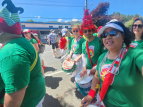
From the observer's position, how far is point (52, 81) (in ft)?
10.8

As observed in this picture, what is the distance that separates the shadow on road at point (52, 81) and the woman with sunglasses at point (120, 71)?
2.05m

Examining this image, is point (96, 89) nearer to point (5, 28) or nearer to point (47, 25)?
point (5, 28)

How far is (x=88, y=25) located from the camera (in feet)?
7.26

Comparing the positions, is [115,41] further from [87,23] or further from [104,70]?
[87,23]

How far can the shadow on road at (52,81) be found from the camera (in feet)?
9.95

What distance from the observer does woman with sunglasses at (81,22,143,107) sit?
901 millimetres

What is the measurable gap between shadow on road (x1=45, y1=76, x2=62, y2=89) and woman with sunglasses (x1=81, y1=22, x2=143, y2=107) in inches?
80.7

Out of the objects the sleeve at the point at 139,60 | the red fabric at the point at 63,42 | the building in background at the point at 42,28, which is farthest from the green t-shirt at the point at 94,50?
the building in background at the point at 42,28

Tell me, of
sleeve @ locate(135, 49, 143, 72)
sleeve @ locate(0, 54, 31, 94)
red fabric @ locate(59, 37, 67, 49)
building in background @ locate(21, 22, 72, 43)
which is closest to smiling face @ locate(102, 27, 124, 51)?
sleeve @ locate(135, 49, 143, 72)

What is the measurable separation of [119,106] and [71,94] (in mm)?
1822

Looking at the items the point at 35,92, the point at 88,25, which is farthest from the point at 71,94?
the point at 88,25

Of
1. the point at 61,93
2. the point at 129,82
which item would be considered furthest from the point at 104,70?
the point at 61,93

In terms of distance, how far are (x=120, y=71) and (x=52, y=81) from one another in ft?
9.32

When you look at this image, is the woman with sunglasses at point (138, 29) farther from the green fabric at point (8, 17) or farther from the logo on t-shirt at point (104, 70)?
the green fabric at point (8, 17)
